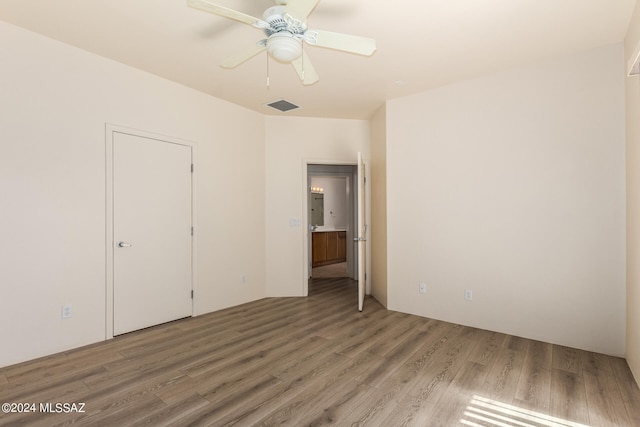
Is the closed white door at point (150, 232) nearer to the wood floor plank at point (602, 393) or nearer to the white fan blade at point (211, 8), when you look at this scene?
the white fan blade at point (211, 8)

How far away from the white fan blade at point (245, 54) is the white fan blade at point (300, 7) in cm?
34

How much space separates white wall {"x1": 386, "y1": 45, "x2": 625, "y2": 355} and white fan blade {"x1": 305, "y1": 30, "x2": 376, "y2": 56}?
6.93 feet

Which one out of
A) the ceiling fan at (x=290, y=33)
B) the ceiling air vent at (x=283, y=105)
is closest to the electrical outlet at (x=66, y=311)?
the ceiling fan at (x=290, y=33)

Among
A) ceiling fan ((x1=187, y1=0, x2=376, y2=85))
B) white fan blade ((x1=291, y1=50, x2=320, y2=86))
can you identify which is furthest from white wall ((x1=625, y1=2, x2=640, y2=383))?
white fan blade ((x1=291, y1=50, x2=320, y2=86))

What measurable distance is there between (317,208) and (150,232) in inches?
193

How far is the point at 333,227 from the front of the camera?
808cm

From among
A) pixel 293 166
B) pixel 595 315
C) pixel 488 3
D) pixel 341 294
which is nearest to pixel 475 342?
pixel 595 315

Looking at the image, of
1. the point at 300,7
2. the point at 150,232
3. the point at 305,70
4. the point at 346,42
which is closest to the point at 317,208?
the point at 150,232

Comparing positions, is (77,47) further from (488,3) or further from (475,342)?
(475,342)

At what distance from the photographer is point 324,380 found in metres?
2.34

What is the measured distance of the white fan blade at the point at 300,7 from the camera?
1.62 m

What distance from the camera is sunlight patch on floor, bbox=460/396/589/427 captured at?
1864 millimetres

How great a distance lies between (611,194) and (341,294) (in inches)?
135

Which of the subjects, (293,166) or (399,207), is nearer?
(399,207)
